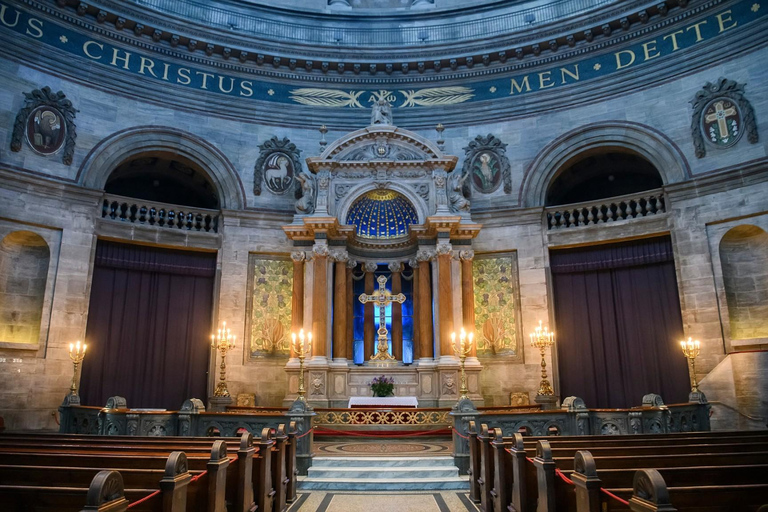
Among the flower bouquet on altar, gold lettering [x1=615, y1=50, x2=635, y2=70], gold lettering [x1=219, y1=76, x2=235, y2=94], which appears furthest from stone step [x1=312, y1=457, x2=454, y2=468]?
gold lettering [x1=615, y1=50, x2=635, y2=70]

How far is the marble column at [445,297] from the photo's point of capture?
15.6 meters

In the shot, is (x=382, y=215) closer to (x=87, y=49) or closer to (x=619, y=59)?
(x=619, y=59)

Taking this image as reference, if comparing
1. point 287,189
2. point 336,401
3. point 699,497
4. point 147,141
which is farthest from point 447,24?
point 699,497

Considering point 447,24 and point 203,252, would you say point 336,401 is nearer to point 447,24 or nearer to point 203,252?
point 203,252

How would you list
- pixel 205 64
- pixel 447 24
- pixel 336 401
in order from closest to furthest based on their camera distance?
pixel 336 401
pixel 205 64
pixel 447 24

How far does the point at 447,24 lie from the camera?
20312 millimetres

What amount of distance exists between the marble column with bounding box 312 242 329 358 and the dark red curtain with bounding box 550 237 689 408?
7.23 m

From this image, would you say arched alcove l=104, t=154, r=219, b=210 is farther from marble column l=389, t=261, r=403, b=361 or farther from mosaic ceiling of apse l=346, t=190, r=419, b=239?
marble column l=389, t=261, r=403, b=361

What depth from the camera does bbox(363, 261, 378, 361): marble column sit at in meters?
16.8

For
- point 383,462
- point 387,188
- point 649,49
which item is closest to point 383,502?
point 383,462

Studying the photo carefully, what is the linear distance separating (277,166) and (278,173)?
0.24 metres

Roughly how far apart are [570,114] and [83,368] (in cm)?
1638

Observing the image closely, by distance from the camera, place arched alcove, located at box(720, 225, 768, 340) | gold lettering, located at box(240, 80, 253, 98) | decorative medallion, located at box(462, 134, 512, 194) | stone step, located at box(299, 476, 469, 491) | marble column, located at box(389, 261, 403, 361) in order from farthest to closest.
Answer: gold lettering, located at box(240, 80, 253, 98)
decorative medallion, located at box(462, 134, 512, 194)
marble column, located at box(389, 261, 403, 361)
arched alcove, located at box(720, 225, 768, 340)
stone step, located at box(299, 476, 469, 491)

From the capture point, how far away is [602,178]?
20062mm
